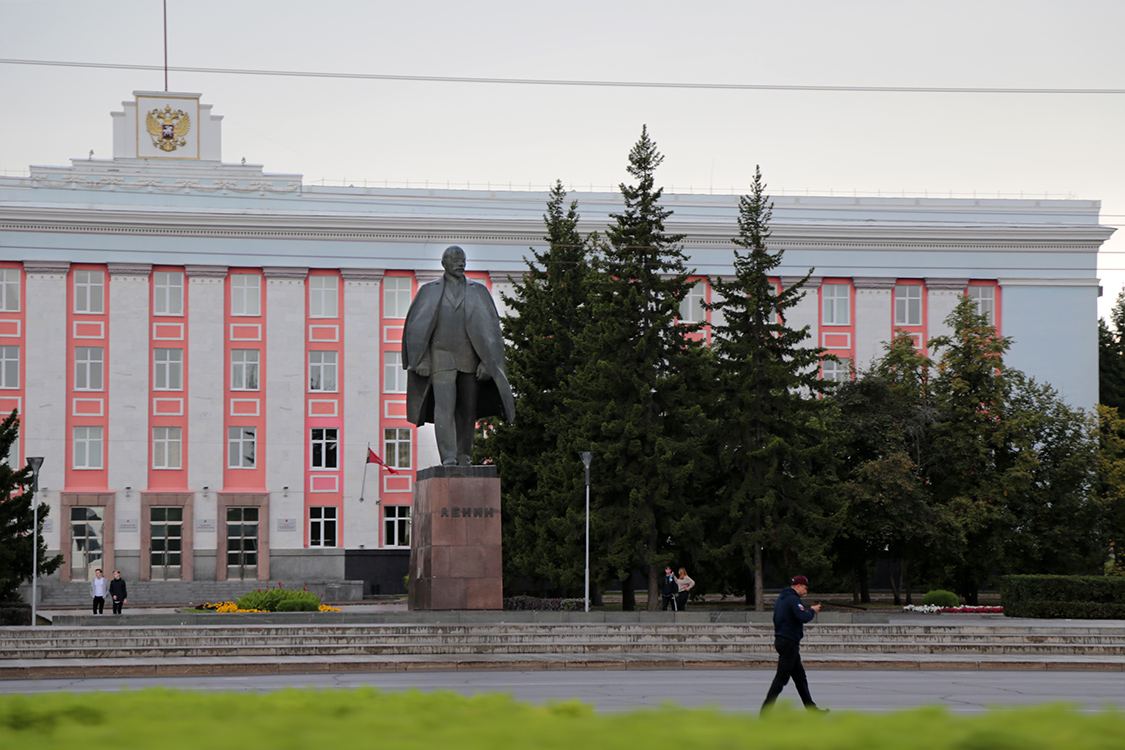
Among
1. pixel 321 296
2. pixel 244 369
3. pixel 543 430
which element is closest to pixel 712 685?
pixel 543 430

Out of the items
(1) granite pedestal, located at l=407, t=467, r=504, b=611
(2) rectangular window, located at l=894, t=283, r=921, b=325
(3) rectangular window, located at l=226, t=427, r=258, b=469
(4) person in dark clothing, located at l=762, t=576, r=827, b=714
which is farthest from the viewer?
(2) rectangular window, located at l=894, t=283, r=921, b=325

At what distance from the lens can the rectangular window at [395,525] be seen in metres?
61.1

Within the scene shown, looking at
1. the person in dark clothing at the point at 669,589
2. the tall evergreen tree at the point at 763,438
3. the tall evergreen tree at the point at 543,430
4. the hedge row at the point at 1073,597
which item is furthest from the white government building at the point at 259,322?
the person in dark clothing at the point at 669,589

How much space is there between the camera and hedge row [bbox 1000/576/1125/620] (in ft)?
117

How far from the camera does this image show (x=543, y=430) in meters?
39.9

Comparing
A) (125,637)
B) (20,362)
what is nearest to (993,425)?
(125,637)

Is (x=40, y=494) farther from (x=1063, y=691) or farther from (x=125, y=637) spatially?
(x=1063, y=691)

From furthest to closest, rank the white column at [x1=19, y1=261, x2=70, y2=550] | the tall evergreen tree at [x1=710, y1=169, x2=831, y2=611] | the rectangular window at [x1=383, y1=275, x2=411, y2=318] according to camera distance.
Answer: the rectangular window at [x1=383, y1=275, x2=411, y2=318], the white column at [x1=19, y1=261, x2=70, y2=550], the tall evergreen tree at [x1=710, y1=169, x2=831, y2=611]

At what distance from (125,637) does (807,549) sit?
21.0 m

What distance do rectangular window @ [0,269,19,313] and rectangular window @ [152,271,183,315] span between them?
604 cm

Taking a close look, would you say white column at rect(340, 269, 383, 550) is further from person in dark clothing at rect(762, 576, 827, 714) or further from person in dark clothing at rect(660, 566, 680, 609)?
person in dark clothing at rect(762, 576, 827, 714)

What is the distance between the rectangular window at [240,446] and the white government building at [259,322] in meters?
0.09

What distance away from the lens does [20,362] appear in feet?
194

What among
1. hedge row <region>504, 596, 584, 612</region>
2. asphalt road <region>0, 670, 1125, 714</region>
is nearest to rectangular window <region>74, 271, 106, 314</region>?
hedge row <region>504, 596, 584, 612</region>
